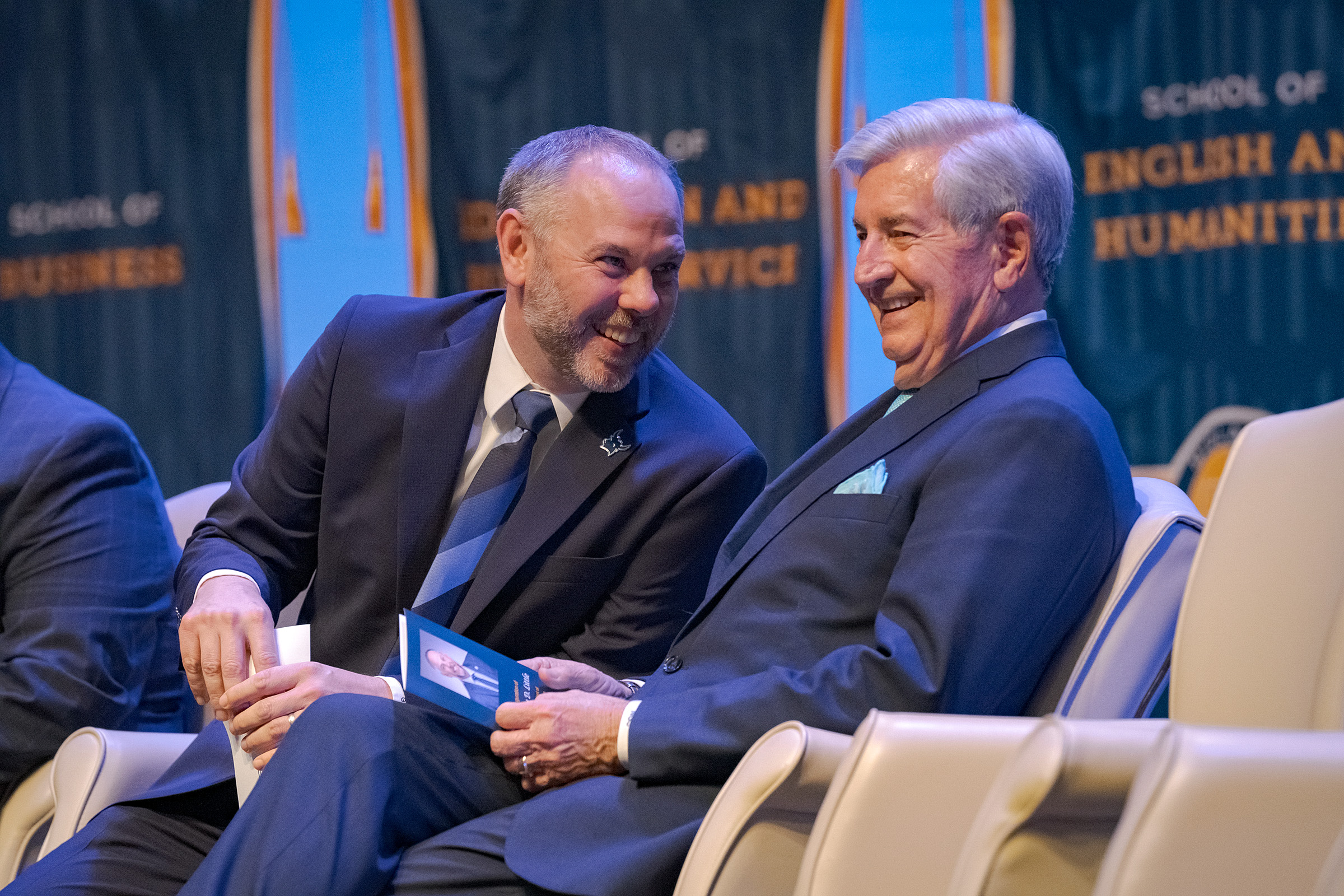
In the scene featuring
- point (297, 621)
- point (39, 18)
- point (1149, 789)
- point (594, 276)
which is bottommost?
point (297, 621)

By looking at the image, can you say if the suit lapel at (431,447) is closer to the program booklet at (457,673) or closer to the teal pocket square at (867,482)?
the program booklet at (457,673)

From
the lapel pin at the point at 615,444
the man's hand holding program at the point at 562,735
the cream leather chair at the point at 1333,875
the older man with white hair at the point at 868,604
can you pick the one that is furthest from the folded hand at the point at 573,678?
the cream leather chair at the point at 1333,875

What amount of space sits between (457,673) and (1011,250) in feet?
3.08

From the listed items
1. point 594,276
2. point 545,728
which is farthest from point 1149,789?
point 594,276

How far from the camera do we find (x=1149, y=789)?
111 cm

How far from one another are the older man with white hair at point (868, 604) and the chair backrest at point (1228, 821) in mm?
387

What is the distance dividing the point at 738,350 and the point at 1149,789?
104 inches

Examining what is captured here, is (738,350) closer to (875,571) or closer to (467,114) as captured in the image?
(467,114)

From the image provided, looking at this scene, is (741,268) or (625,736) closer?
(625,736)

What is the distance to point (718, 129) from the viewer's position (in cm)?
368

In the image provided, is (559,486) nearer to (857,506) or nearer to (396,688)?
(396,688)

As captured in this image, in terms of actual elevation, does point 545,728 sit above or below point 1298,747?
below

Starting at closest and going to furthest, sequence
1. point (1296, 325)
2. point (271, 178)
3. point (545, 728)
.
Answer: point (545, 728)
point (1296, 325)
point (271, 178)

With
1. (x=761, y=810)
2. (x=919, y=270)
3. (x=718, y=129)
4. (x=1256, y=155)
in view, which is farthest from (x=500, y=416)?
(x=1256, y=155)
